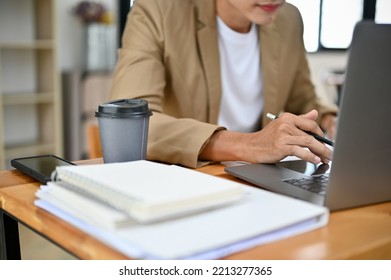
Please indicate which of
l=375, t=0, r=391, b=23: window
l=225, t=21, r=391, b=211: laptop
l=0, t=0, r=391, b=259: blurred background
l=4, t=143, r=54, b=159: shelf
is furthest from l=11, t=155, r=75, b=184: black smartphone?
l=375, t=0, r=391, b=23: window

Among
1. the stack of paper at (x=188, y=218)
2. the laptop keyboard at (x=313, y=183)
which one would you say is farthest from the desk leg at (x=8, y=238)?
the laptop keyboard at (x=313, y=183)

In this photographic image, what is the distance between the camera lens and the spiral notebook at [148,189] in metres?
0.50

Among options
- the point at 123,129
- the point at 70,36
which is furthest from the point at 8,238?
the point at 70,36

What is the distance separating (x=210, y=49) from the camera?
1287 millimetres

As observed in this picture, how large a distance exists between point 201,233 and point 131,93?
65cm

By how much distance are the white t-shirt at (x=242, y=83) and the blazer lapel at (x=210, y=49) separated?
0.36ft

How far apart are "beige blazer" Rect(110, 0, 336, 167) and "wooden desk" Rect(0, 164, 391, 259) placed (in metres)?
0.32

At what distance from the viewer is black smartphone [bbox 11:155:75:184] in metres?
0.76

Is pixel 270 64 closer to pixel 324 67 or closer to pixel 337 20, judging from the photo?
pixel 324 67

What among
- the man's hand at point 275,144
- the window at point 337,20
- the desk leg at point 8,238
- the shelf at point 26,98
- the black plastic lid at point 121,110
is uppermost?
the window at point 337,20

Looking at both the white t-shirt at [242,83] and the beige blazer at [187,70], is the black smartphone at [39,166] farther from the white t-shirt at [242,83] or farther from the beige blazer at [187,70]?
the white t-shirt at [242,83]

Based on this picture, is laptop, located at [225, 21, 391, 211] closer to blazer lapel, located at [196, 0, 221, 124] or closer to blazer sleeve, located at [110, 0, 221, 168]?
blazer sleeve, located at [110, 0, 221, 168]
